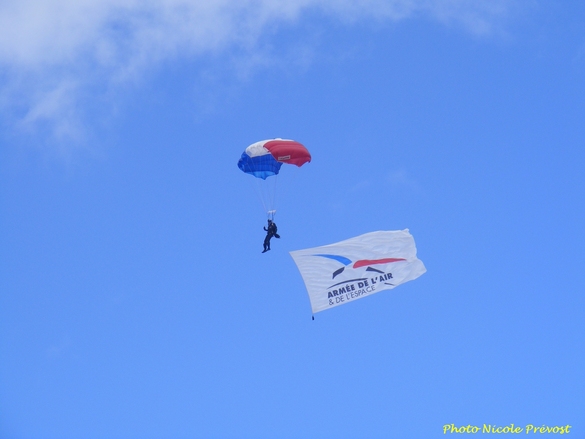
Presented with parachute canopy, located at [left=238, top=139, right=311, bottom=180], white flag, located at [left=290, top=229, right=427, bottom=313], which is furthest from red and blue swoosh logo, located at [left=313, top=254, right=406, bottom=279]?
parachute canopy, located at [left=238, top=139, right=311, bottom=180]

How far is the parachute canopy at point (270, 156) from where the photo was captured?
59188 millimetres

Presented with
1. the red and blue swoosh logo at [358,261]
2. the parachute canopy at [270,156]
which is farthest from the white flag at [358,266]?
A: the parachute canopy at [270,156]

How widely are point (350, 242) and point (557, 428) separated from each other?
10739 millimetres

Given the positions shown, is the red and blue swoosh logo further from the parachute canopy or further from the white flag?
the parachute canopy

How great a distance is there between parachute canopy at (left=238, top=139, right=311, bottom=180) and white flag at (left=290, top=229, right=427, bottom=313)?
3.64m

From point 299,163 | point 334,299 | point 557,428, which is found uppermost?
point 299,163

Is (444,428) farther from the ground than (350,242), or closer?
closer

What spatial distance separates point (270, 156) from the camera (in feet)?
196

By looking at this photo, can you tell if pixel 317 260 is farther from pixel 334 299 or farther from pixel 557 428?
pixel 557 428

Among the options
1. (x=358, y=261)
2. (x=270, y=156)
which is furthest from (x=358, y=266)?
(x=270, y=156)

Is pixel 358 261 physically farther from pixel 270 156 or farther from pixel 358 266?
pixel 270 156

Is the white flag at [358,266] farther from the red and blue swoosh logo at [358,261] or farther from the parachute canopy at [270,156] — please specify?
the parachute canopy at [270,156]

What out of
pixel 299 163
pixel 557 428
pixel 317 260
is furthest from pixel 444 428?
pixel 299 163

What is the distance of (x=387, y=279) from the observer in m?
59.1
